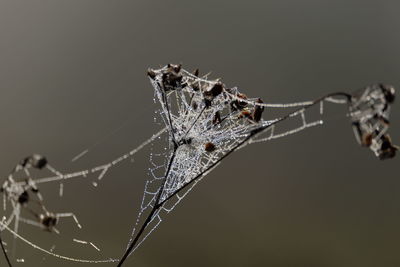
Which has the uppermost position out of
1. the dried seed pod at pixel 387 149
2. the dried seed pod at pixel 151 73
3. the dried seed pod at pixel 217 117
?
the dried seed pod at pixel 151 73

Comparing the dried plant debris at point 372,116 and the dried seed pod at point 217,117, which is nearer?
the dried plant debris at point 372,116

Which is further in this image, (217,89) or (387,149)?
(217,89)

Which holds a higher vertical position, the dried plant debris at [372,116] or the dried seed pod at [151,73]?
the dried seed pod at [151,73]

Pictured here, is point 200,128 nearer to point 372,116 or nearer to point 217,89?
point 217,89

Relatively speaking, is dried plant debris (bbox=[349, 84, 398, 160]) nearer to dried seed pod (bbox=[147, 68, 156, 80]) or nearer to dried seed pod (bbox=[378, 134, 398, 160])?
dried seed pod (bbox=[378, 134, 398, 160])

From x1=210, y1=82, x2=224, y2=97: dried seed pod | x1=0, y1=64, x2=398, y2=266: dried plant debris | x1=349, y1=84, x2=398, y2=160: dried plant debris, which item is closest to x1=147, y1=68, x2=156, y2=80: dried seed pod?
x1=0, y1=64, x2=398, y2=266: dried plant debris

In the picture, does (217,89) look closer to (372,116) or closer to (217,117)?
(217,117)

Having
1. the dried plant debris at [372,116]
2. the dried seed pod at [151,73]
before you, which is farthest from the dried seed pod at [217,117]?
the dried plant debris at [372,116]

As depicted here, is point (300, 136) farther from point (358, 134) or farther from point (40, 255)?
point (358, 134)

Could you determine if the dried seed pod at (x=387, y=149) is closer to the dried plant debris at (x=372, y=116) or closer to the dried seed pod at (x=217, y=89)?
the dried plant debris at (x=372, y=116)

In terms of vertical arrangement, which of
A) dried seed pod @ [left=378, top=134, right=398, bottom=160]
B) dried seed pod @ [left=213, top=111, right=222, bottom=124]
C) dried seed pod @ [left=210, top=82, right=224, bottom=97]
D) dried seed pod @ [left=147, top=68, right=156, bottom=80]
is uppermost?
dried seed pod @ [left=147, top=68, right=156, bottom=80]

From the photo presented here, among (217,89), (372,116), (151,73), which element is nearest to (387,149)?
(372,116)
